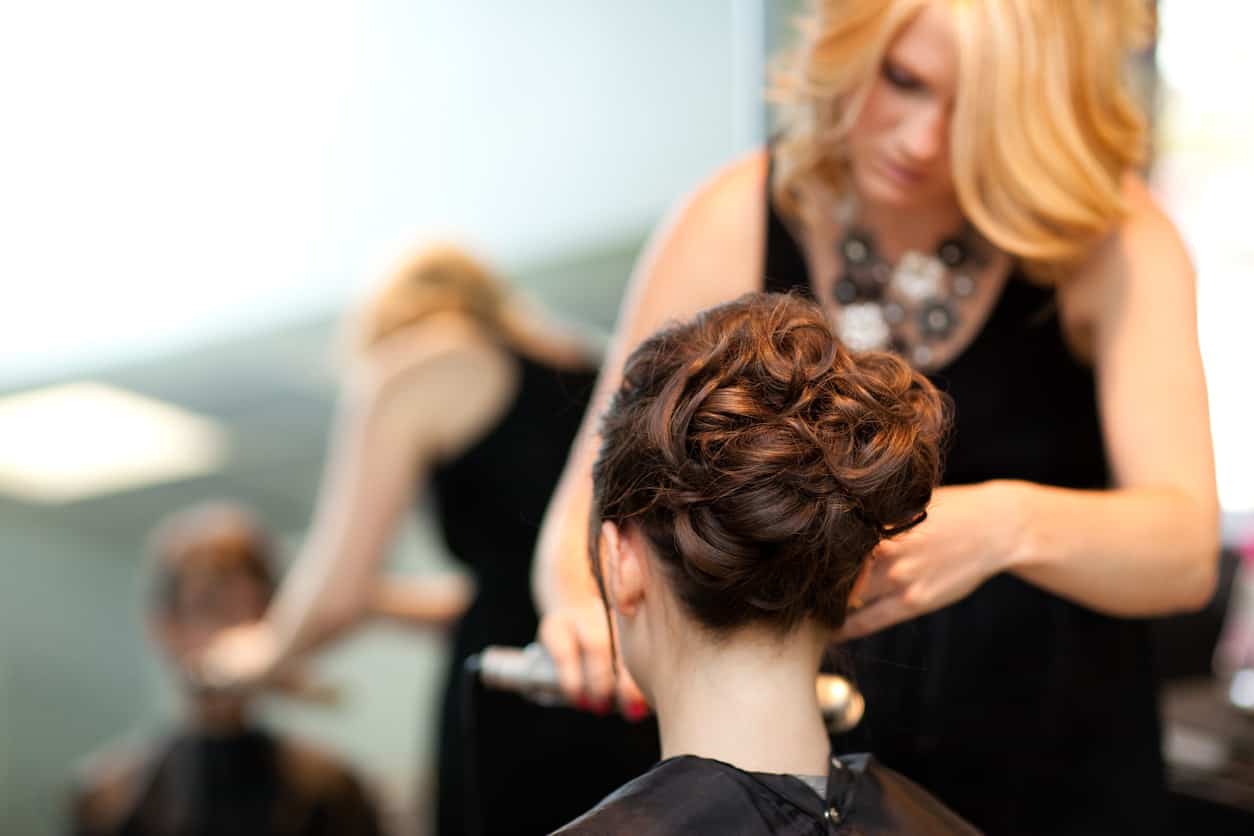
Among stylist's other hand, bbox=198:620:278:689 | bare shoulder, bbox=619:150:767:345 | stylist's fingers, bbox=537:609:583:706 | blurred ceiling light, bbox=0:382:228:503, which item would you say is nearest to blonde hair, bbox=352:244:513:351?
stylist's other hand, bbox=198:620:278:689

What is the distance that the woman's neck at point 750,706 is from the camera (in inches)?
40.0

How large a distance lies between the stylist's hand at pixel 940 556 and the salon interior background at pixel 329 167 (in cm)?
112

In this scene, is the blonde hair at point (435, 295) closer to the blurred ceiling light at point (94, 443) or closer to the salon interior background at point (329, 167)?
the salon interior background at point (329, 167)

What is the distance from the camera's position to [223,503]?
19.4 feet

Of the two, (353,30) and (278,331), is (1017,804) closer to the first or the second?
(353,30)

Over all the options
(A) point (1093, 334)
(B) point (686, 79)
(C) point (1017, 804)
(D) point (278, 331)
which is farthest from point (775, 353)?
(D) point (278, 331)

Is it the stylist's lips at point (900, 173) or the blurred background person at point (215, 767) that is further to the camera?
the blurred background person at point (215, 767)

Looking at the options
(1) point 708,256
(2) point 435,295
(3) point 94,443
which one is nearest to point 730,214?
(1) point 708,256

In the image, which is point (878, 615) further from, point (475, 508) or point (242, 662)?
point (242, 662)

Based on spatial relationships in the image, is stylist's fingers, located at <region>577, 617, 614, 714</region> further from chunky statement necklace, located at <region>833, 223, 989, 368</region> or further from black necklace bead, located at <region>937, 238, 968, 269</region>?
black necklace bead, located at <region>937, 238, 968, 269</region>

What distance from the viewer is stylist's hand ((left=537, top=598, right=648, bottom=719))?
1.16m

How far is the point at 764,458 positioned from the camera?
3.03 ft

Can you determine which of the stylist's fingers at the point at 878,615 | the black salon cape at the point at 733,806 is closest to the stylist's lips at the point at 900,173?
the stylist's fingers at the point at 878,615

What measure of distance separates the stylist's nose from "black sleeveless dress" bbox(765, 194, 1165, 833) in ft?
0.51
